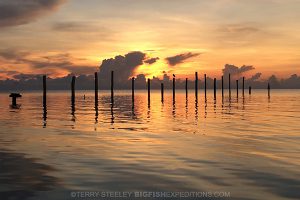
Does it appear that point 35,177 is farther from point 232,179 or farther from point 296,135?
point 296,135

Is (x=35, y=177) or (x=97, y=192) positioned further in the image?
(x=35, y=177)

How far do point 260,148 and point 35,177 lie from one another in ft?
29.8

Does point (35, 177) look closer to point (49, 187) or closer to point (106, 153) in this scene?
point (49, 187)

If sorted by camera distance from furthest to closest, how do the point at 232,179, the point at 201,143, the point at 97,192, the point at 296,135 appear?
1. the point at 296,135
2. the point at 201,143
3. the point at 232,179
4. the point at 97,192

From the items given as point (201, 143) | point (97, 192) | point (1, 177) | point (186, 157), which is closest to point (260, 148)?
point (201, 143)

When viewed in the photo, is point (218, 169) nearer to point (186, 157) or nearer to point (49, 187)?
point (186, 157)

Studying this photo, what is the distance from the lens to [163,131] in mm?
21406

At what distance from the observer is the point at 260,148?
1488 centimetres

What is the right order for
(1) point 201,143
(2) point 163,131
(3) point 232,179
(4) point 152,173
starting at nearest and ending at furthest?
(3) point 232,179 → (4) point 152,173 → (1) point 201,143 → (2) point 163,131

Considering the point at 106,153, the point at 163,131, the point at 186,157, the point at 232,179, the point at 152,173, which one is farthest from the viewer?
the point at 163,131

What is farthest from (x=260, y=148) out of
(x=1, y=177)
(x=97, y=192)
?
(x=1, y=177)

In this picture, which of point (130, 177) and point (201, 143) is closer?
point (130, 177)

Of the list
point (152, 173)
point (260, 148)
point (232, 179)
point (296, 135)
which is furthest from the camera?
point (296, 135)

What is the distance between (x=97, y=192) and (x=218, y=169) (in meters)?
4.09
